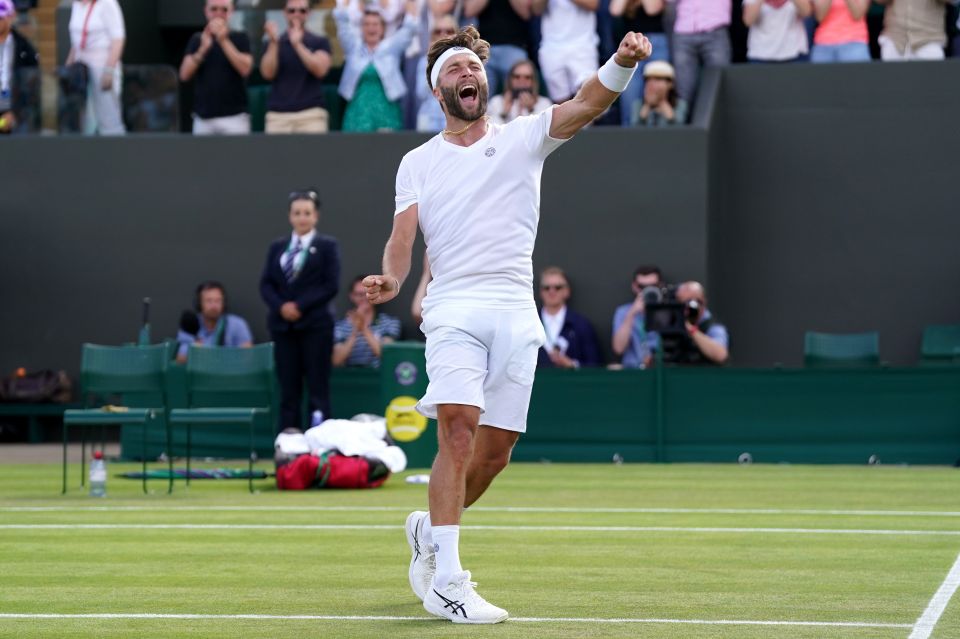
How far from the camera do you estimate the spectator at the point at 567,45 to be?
18859mm

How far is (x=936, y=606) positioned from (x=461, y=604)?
6.50 ft

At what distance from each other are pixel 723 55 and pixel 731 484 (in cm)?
706

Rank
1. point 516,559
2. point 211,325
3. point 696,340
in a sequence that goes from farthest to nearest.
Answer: point 211,325, point 696,340, point 516,559

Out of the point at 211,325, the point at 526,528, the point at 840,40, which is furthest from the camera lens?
the point at 840,40

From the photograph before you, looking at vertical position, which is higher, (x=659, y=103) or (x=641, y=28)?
(x=641, y=28)

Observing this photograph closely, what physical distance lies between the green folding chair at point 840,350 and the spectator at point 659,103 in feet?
9.45

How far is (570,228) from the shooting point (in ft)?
64.1

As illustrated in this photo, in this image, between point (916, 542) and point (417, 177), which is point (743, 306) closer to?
point (916, 542)

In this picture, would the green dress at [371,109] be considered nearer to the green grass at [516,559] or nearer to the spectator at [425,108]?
the spectator at [425,108]

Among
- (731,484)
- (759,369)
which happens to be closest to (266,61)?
(759,369)

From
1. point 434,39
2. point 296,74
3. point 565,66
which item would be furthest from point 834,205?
point 296,74

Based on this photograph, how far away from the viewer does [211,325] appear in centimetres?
1905

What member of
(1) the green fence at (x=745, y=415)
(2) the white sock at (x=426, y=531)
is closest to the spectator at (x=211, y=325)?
(1) the green fence at (x=745, y=415)

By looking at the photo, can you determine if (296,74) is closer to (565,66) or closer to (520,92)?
(520,92)
